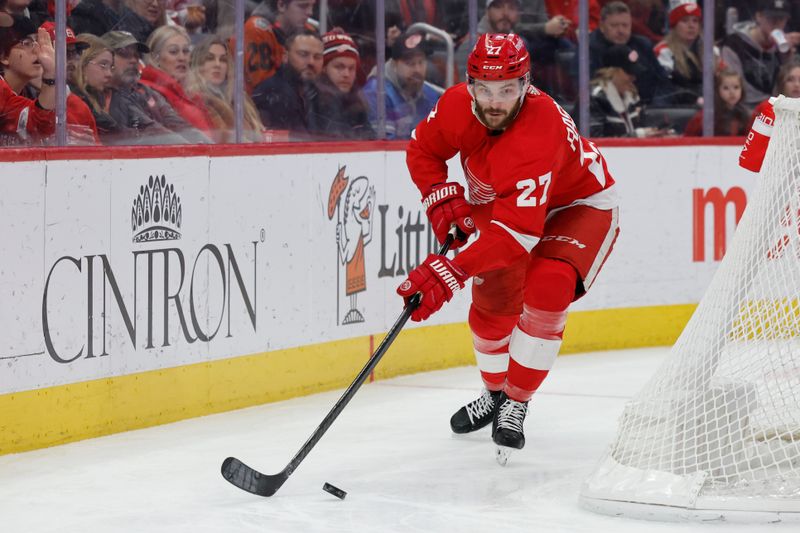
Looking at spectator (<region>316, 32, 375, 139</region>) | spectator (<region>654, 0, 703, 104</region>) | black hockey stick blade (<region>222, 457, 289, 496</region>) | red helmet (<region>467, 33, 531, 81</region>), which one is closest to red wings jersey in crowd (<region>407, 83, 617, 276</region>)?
red helmet (<region>467, 33, 531, 81</region>)

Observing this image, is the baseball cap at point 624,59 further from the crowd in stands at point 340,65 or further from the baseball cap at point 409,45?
the baseball cap at point 409,45

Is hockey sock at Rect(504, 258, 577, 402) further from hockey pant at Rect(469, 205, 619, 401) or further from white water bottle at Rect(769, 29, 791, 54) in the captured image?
white water bottle at Rect(769, 29, 791, 54)

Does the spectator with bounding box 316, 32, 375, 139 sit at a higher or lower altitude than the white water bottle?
lower

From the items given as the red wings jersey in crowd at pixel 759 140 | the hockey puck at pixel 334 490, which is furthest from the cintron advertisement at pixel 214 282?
the red wings jersey in crowd at pixel 759 140

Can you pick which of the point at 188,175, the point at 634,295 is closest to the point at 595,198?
the point at 188,175

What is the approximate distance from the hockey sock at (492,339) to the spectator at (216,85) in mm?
Answer: 1191

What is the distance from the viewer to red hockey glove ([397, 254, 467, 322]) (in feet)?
12.2

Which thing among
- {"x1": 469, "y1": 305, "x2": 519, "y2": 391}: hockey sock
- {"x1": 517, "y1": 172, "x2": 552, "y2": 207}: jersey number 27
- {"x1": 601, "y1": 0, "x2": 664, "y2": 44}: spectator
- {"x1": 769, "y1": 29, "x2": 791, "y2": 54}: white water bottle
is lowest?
{"x1": 469, "y1": 305, "x2": 519, "y2": 391}: hockey sock

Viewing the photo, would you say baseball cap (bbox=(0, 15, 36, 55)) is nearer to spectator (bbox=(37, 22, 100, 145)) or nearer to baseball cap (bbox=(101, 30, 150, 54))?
spectator (bbox=(37, 22, 100, 145))

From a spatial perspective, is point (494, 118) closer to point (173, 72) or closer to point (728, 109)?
point (173, 72)

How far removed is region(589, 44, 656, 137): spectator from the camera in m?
6.60

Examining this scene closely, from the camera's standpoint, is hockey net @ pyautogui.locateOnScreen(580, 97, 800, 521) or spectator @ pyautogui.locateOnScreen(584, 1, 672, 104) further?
spectator @ pyautogui.locateOnScreen(584, 1, 672, 104)

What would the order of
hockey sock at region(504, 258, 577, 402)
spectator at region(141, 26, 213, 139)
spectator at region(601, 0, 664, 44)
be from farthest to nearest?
spectator at region(601, 0, 664, 44) → spectator at region(141, 26, 213, 139) → hockey sock at region(504, 258, 577, 402)

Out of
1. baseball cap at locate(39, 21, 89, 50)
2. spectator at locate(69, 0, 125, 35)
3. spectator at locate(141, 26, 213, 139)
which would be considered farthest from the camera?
spectator at locate(141, 26, 213, 139)
